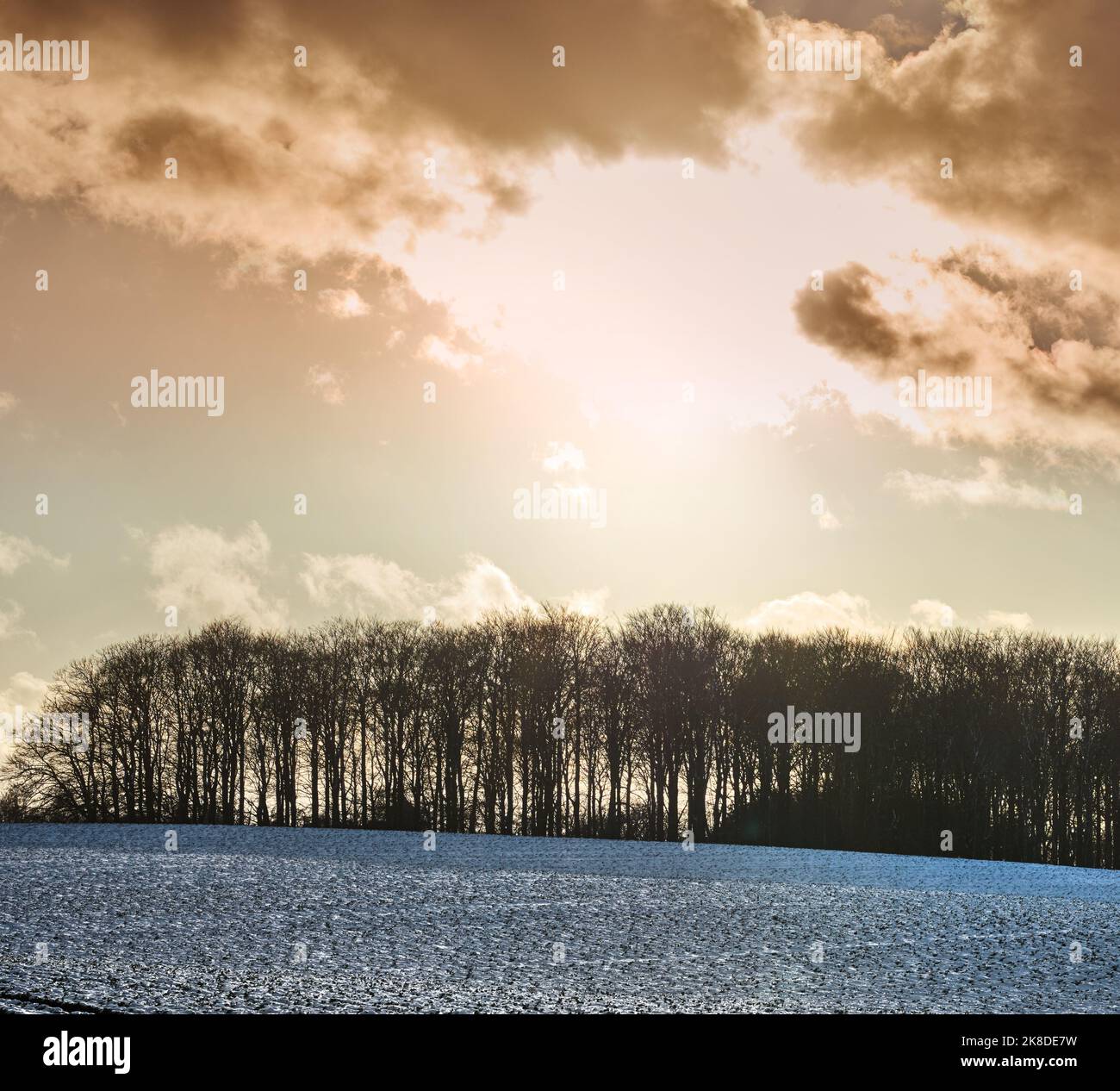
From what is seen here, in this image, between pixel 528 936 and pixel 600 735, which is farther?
pixel 600 735

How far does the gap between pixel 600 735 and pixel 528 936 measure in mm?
38892

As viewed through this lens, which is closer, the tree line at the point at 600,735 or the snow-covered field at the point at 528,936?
the snow-covered field at the point at 528,936

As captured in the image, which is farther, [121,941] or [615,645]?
[615,645]

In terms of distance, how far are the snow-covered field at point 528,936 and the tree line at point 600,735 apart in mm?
26163

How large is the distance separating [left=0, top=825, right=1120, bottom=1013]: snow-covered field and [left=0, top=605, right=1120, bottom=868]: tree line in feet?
85.8

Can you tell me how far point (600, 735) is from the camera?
5238cm

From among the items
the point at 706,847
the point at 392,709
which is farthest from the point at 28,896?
the point at 392,709

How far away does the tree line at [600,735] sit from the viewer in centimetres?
4997

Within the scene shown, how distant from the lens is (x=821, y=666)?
54125mm

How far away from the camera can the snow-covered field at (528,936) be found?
10.5 meters

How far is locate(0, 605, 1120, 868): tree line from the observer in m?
50.0

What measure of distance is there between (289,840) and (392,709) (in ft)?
80.3
